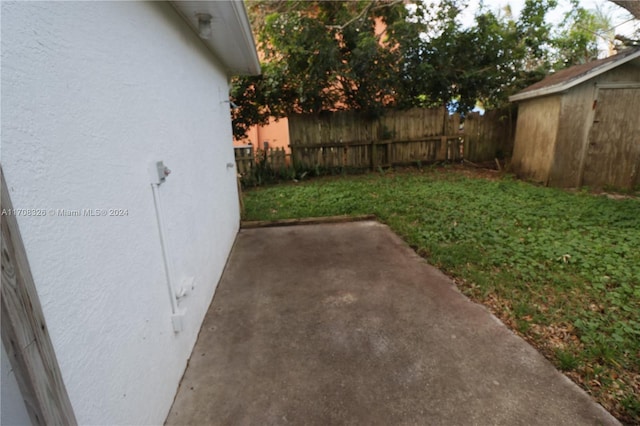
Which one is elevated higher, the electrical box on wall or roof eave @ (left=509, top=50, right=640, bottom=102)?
roof eave @ (left=509, top=50, right=640, bottom=102)

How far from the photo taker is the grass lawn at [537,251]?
2.14 m

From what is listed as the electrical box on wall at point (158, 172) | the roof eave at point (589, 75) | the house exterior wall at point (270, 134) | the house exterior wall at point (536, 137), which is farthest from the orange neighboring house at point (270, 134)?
the electrical box on wall at point (158, 172)

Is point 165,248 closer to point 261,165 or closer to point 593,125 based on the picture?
point 261,165

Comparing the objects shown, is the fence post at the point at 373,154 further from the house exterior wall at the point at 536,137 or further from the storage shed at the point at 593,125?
the storage shed at the point at 593,125

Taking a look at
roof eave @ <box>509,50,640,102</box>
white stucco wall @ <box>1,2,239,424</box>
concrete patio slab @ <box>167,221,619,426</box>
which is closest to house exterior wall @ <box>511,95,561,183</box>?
roof eave @ <box>509,50,640,102</box>

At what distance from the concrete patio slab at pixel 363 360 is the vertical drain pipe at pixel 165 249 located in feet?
1.44

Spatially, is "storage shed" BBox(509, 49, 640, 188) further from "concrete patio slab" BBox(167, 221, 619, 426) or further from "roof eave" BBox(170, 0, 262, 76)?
"roof eave" BBox(170, 0, 262, 76)

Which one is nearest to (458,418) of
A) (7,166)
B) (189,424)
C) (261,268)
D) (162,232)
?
(189,424)

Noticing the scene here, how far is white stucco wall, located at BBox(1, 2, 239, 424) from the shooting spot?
0.95 m

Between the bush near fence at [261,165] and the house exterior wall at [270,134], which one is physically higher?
the house exterior wall at [270,134]

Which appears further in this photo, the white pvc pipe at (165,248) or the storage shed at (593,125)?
the storage shed at (593,125)

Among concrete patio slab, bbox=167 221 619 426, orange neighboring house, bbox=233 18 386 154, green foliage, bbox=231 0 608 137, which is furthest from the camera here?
orange neighboring house, bbox=233 18 386 154

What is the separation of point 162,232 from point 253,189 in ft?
19.4

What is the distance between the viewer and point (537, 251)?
11.9ft
